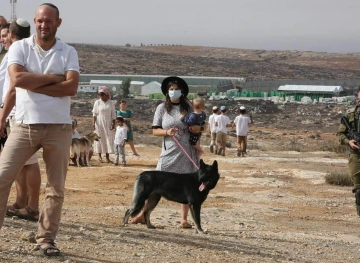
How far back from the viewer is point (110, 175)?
17.2 m

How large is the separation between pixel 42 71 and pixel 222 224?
5.03m

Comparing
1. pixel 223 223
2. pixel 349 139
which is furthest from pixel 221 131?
pixel 349 139

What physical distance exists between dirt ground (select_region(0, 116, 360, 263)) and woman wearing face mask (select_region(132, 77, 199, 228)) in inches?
29.3

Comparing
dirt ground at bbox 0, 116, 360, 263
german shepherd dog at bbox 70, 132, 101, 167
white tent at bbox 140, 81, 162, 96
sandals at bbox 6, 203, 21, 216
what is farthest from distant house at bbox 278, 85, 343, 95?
sandals at bbox 6, 203, 21, 216

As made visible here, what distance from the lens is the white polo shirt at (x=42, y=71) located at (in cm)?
691

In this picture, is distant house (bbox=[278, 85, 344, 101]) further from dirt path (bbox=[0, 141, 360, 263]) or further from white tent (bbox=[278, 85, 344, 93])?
dirt path (bbox=[0, 141, 360, 263])

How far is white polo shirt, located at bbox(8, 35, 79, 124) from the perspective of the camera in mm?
6914

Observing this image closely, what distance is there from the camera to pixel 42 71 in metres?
7.00

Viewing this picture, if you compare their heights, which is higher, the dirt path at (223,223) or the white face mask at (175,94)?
the white face mask at (175,94)

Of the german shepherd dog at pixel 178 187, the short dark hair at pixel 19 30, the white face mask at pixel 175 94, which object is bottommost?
the german shepherd dog at pixel 178 187

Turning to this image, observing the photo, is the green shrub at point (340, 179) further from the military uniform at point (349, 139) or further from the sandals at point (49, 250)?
the sandals at point (49, 250)

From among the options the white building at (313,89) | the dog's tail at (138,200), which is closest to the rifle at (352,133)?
the dog's tail at (138,200)

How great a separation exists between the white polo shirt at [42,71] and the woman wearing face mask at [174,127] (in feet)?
9.81

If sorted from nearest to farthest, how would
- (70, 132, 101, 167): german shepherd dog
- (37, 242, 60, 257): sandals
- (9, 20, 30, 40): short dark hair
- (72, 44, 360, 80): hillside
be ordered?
1. (37, 242, 60, 257): sandals
2. (9, 20, 30, 40): short dark hair
3. (70, 132, 101, 167): german shepherd dog
4. (72, 44, 360, 80): hillside
